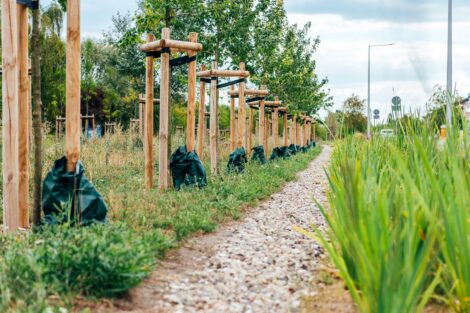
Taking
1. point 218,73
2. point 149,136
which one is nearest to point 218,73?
point 218,73

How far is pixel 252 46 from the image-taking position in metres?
16.2

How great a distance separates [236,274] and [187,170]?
16.0 feet

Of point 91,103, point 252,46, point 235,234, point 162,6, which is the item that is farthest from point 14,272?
point 91,103

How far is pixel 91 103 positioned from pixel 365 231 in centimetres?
4006

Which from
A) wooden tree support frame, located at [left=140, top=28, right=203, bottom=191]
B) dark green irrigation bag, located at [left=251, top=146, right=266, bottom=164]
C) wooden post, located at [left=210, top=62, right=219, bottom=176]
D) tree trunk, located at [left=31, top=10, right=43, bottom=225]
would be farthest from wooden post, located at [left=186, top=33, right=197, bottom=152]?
dark green irrigation bag, located at [left=251, top=146, right=266, bottom=164]

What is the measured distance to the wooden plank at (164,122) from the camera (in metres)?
9.37

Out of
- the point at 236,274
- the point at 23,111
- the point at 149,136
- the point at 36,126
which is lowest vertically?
the point at 236,274

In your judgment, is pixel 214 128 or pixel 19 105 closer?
pixel 19 105

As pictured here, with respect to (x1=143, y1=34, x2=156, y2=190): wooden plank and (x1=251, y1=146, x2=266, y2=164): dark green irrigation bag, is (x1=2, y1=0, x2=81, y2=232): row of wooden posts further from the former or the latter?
(x1=251, y1=146, x2=266, y2=164): dark green irrigation bag

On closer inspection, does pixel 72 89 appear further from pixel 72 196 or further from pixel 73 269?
pixel 73 269

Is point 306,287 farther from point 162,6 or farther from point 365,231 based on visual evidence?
point 162,6

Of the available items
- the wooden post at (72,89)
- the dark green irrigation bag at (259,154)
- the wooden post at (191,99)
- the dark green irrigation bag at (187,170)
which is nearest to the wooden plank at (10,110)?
the wooden post at (72,89)

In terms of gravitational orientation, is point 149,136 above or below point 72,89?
below

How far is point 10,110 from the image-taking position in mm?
6156
